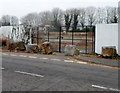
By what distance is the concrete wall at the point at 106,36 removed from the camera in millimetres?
15414

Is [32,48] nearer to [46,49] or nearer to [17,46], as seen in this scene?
[46,49]

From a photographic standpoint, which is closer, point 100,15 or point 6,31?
point 6,31

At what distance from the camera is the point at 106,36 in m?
16.1

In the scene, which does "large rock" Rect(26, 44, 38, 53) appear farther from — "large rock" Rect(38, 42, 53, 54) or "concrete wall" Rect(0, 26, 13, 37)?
"concrete wall" Rect(0, 26, 13, 37)

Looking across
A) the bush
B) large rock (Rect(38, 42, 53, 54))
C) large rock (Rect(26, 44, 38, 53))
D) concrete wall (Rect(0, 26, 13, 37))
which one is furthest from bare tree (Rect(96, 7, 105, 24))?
large rock (Rect(38, 42, 53, 54))

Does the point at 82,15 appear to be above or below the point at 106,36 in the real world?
above

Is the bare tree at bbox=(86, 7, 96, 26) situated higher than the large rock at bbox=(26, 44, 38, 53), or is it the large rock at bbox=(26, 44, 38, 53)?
the bare tree at bbox=(86, 7, 96, 26)

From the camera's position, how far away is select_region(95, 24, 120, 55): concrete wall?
50.6 ft

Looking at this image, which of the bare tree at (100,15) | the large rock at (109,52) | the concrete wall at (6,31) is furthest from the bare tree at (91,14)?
the large rock at (109,52)

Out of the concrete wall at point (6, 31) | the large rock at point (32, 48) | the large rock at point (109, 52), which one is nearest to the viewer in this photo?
the large rock at point (109, 52)

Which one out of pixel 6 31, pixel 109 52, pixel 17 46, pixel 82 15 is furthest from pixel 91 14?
pixel 109 52

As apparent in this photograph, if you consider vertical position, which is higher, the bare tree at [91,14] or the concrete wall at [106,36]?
the bare tree at [91,14]

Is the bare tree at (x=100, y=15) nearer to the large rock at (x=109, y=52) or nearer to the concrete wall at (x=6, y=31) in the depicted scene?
the concrete wall at (x=6, y=31)

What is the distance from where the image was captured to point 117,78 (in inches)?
309
